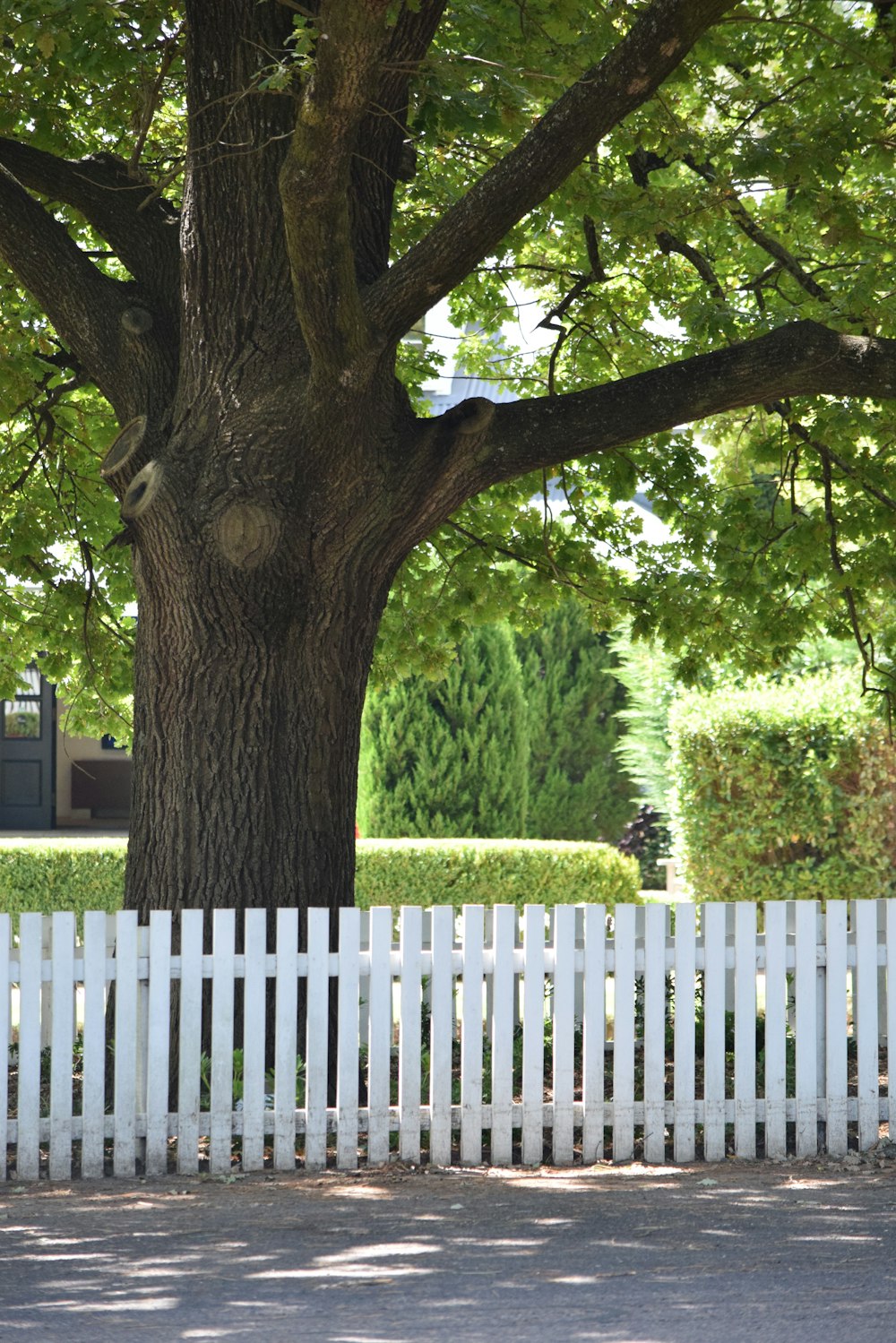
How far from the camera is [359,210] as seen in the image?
22.4 ft

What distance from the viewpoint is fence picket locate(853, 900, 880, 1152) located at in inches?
250

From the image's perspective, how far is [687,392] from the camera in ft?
21.7

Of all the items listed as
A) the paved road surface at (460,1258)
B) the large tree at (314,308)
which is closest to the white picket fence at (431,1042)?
the paved road surface at (460,1258)

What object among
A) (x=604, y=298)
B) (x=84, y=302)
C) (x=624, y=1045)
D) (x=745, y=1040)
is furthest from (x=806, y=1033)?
(x=604, y=298)

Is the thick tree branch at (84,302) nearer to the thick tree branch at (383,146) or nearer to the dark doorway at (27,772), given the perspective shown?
the thick tree branch at (383,146)

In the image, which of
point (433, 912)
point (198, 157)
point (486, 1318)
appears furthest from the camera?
point (198, 157)

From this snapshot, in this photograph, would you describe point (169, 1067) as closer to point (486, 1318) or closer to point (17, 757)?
point (486, 1318)

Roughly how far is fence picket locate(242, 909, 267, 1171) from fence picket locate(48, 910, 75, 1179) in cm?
71

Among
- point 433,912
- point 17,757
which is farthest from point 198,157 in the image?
point 17,757

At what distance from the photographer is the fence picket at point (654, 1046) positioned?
6137 mm

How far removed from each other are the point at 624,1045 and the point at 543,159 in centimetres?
363

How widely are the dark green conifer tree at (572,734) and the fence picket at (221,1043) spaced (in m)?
14.7

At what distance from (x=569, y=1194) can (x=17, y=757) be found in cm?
2054

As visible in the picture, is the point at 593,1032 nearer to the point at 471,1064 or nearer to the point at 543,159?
the point at 471,1064
